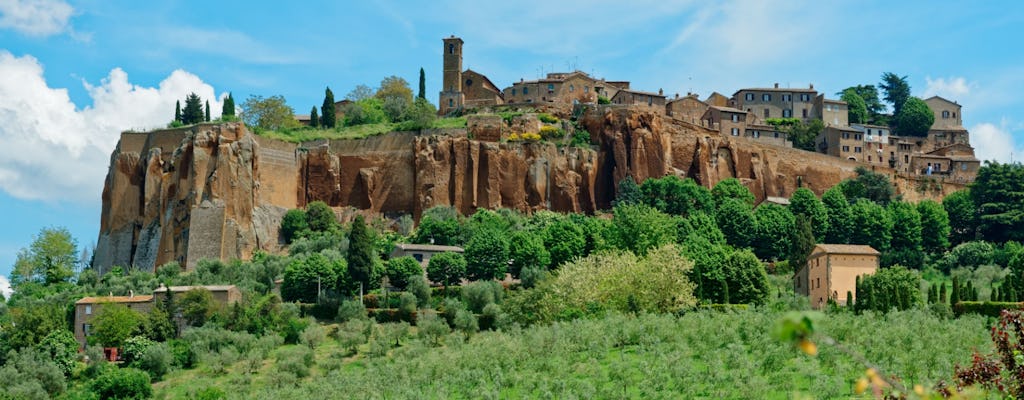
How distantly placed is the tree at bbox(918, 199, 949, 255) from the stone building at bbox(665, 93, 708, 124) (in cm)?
2399

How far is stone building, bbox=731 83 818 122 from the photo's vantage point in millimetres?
106812

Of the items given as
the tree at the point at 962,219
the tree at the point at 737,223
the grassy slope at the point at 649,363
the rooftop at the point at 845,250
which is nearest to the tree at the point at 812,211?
the tree at the point at 737,223

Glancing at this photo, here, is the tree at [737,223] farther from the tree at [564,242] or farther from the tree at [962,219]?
the tree at [962,219]

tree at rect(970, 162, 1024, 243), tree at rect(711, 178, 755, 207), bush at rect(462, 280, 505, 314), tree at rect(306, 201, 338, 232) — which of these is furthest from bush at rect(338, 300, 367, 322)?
tree at rect(970, 162, 1024, 243)

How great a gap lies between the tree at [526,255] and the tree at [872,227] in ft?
66.7

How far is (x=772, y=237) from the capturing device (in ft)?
247

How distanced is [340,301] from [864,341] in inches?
1163

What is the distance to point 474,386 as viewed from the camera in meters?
43.2

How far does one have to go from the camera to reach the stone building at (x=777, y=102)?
106812 mm

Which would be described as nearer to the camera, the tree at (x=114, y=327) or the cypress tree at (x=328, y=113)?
the tree at (x=114, y=327)

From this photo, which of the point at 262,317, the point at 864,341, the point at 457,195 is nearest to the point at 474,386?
the point at 864,341

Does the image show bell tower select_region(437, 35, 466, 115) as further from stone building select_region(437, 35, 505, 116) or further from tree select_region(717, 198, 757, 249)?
tree select_region(717, 198, 757, 249)

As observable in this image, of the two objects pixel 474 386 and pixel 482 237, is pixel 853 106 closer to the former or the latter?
pixel 482 237

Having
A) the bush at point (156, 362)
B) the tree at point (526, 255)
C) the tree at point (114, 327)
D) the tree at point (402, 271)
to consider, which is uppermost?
the tree at point (526, 255)
